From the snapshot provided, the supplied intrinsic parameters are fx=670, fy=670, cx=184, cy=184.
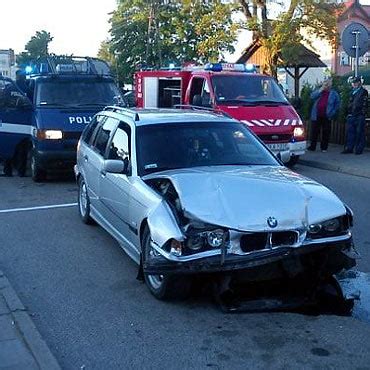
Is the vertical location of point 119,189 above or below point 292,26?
below

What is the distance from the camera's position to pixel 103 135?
8.05m

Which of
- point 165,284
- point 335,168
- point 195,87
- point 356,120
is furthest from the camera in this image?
point 356,120

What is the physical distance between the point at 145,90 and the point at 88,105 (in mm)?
4344

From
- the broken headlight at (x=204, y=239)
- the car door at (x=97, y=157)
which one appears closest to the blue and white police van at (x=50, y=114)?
the car door at (x=97, y=157)

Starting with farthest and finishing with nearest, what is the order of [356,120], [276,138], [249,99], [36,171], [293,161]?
[356,120] < [293,161] < [249,99] < [276,138] < [36,171]

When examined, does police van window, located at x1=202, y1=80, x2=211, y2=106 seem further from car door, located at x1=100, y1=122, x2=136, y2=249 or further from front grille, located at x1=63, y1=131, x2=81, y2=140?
car door, located at x1=100, y1=122, x2=136, y2=249

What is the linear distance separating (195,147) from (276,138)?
6.80 metres

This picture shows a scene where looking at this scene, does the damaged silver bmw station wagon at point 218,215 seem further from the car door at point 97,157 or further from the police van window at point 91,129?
the police van window at point 91,129

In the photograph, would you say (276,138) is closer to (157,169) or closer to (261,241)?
(157,169)

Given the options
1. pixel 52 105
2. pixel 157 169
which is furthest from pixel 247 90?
pixel 157 169

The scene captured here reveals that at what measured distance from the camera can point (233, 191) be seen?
5.50 meters

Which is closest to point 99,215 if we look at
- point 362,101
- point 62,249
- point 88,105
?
point 62,249

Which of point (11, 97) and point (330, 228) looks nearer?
point (330, 228)

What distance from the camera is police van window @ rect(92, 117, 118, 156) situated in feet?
25.4
